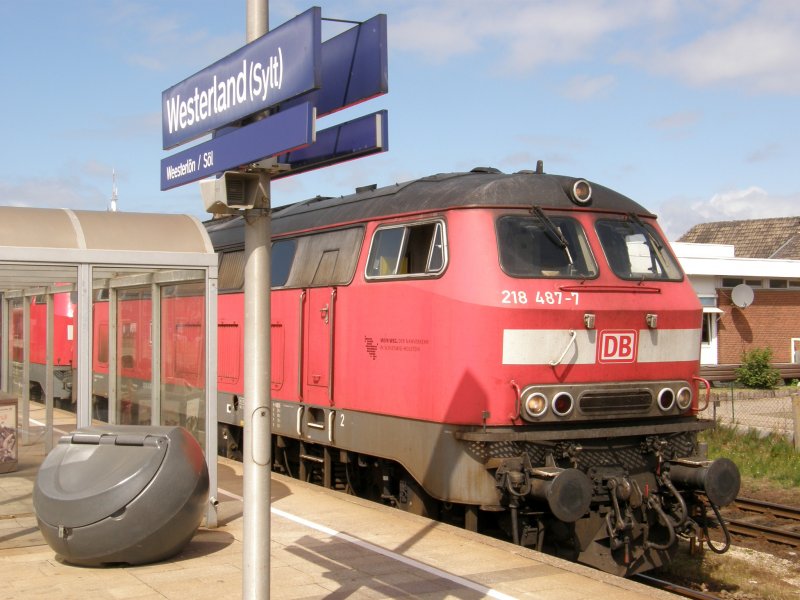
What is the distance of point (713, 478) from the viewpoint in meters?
8.78

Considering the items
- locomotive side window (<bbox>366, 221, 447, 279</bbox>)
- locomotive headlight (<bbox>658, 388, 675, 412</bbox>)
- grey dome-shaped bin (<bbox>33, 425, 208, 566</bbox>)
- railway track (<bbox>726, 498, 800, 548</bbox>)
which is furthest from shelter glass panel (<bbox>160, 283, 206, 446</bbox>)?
railway track (<bbox>726, 498, 800, 548</bbox>)

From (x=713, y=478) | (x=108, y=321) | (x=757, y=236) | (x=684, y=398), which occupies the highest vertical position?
(x=757, y=236)

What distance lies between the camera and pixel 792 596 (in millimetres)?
9148

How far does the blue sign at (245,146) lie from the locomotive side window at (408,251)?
3.26 m

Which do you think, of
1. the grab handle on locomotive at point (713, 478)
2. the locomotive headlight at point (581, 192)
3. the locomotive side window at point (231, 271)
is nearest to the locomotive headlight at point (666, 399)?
the grab handle on locomotive at point (713, 478)

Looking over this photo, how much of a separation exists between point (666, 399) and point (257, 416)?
535cm

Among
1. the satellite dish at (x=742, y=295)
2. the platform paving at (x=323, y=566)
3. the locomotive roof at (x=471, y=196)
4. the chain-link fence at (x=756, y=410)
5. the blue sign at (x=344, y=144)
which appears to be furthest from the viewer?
the satellite dish at (x=742, y=295)

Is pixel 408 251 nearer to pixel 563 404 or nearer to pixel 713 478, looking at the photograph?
pixel 563 404

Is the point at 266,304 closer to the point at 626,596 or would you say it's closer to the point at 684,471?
the point at 626,596

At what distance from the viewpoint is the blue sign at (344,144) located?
5.62m

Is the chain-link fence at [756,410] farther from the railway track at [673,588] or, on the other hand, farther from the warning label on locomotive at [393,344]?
the warning label on locomotive at [393,344]

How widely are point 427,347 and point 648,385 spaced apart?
2137 millimetres

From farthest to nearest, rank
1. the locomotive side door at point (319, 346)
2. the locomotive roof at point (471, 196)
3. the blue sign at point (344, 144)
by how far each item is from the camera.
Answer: the locomotive side door at point (319, 346)
the locomotive roof at point (471, 196)
the blue sign at point (344, 144)

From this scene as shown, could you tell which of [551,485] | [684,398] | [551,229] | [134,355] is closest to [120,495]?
[134,355]
